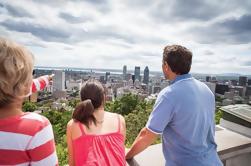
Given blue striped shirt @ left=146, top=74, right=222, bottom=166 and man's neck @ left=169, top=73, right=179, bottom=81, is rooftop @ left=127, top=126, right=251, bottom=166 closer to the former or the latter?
blue striped shirt @ left=146, top=74, right=222, bottom=166

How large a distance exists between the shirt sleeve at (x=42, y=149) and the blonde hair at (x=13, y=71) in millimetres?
165

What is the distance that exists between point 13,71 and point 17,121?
0.61 ft

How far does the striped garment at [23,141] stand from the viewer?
101cm

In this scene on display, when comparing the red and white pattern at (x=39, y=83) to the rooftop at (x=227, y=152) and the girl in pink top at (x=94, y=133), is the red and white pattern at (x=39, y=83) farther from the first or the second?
the rooftop at (x=227, y=152)

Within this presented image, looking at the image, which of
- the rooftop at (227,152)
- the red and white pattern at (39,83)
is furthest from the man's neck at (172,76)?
the red and white pattern at (39,83)

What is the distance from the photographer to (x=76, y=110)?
6.27ft

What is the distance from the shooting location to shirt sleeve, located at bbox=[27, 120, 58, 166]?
102 centimetres

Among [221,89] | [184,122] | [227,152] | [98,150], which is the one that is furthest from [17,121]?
[221,89]

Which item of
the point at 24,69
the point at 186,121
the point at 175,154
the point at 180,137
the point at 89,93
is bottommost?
the point at 175,154

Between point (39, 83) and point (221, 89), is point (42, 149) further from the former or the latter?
point (221, 89)

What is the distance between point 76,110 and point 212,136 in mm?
946

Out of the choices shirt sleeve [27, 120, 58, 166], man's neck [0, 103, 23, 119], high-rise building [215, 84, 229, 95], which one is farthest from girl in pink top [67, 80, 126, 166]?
high-rise building [215, 84, 229, 95]

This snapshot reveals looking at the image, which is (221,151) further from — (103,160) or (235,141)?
(103,160)

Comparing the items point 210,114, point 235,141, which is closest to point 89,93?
point 210,114
